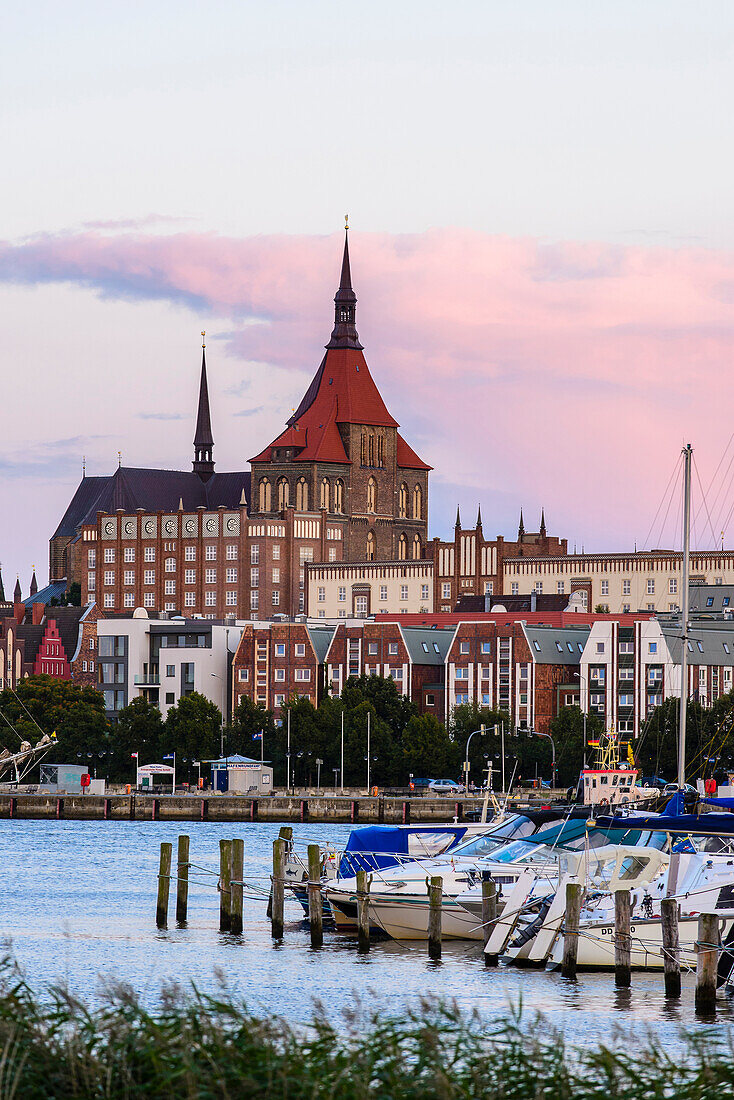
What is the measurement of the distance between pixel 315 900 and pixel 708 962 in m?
14.6

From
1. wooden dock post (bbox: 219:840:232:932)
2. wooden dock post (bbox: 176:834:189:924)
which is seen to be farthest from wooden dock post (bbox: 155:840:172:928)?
wooden dock post (bbox: 219:840:232:932)

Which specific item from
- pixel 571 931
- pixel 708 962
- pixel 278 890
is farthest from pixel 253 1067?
pixel 278 890

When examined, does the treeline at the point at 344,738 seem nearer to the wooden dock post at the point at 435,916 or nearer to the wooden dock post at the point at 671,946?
the wooden dock post at the point at 435,916

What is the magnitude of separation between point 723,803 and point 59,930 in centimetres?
1861

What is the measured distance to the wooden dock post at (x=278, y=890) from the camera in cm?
4922

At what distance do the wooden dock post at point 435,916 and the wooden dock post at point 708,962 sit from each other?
8.66 metres

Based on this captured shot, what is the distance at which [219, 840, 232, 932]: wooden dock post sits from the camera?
51.3m

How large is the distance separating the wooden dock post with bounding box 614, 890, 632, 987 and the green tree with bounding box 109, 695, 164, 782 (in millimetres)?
121149

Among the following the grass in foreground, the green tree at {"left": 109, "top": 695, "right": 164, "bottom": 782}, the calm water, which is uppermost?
the green tree at {"left": 109, "top": 695, "right": 164, "bottom": 782}

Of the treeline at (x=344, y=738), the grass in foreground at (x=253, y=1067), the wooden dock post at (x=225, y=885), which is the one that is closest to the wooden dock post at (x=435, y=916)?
the wooden dock post at (x=225, y=885)

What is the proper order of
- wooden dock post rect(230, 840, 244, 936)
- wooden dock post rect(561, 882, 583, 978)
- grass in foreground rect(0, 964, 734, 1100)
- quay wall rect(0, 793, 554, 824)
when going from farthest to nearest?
quay wall rect(0, 793, 554, 824) → wooden dock post rect(230, 840, 244, 936) → wooden dock post rect(561, 882, 583, 978) → grass in foreground rect(0, 964, 734, 1100)

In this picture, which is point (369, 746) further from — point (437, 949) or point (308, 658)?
point (437, 949)

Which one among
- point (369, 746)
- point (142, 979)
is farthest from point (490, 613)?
point (142, 979)

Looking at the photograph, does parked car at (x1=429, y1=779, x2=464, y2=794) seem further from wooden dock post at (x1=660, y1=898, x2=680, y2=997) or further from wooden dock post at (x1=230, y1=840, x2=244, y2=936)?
wooden dock post at (x1=660, y1=898, x2=680, y2=997)
